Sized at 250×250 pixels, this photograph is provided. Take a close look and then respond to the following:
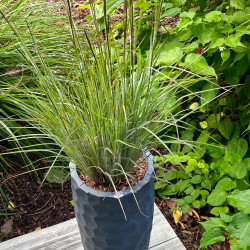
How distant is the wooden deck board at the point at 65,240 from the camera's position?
1232 millimetres

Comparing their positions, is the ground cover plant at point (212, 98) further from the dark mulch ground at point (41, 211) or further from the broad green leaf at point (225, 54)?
the dark mulch ground at point (41, 211)

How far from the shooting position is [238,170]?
4.46 feet

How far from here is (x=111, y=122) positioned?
0.81 m

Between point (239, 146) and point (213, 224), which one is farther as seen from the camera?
point (239, 146)

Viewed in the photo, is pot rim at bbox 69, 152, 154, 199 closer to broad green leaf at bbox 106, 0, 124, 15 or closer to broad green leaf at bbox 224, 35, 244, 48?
broad green leaf at bbox 224, 35, 244, 48

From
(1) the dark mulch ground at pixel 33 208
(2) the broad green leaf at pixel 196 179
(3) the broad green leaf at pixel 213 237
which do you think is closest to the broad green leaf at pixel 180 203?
(2) the broad green leaf at pixel 196 179

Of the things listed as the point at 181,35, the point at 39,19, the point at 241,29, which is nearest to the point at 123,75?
the point at 241,29

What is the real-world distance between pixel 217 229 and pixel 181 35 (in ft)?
2.78

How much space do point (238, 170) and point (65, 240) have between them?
759 mm

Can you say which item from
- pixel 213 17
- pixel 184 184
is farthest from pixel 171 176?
Answer: pixel 213 17

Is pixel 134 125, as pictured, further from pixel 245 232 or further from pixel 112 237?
pixel 245 232

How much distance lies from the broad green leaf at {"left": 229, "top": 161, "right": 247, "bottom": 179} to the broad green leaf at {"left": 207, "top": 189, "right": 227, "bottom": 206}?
0.29ft

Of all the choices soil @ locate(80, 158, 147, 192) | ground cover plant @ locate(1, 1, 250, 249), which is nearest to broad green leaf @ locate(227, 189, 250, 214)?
ground cover plant @ locate(1, 1, 250, 249)

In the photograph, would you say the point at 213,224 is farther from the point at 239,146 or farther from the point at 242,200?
the point at 239,146
